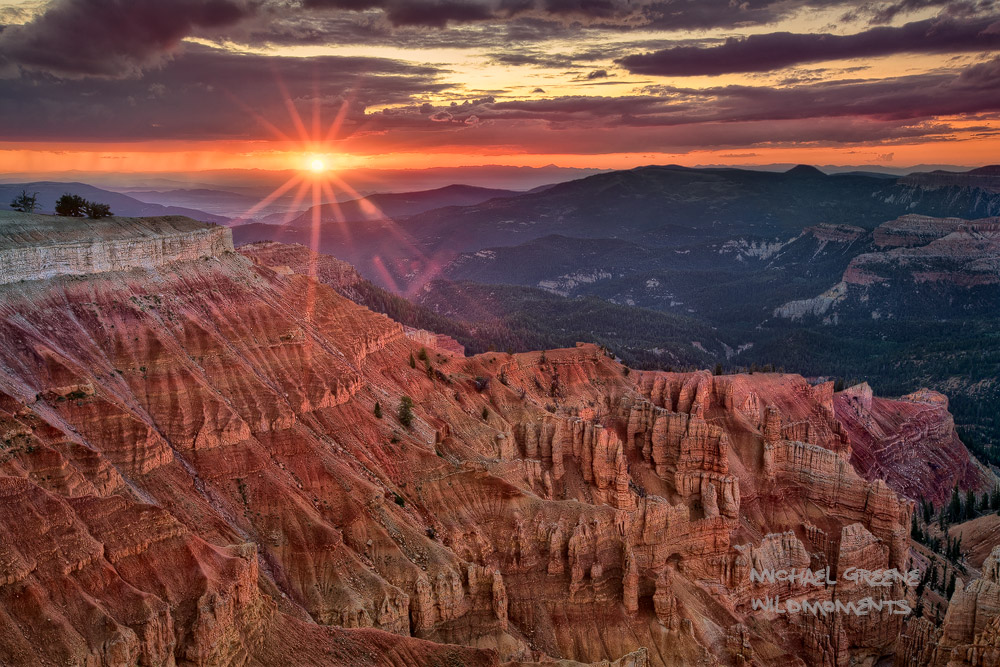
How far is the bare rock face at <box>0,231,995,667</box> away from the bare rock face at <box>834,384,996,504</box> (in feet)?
136

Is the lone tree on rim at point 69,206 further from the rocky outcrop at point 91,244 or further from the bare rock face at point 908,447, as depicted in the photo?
the bare rock face at point 908,447


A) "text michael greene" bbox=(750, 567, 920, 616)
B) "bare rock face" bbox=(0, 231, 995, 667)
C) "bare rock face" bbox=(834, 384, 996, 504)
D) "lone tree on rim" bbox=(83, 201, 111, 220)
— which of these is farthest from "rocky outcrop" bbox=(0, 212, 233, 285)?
"bare rock face" bbox=(834, 384, 996, 504)

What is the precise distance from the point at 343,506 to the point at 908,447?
349 ft

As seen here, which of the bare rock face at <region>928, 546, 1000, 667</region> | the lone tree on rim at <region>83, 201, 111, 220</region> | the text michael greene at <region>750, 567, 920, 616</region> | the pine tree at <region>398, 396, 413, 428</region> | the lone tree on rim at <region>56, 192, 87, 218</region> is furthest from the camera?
the text michael greene at <region>750, 567, 920, 616</region>

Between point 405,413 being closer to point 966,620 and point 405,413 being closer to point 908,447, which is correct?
point 966,620

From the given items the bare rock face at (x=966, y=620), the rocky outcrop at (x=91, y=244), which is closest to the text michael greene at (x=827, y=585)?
the bare rock face at (x=966, y=620)

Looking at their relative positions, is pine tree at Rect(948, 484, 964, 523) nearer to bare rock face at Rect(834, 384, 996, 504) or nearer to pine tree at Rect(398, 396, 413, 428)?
bare rock face at Rect(834, 384, 996, 504)

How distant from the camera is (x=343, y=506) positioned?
58656 millimetres

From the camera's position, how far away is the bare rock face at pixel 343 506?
39.6 metres

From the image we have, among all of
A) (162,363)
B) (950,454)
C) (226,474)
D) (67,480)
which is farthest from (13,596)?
(950,454)

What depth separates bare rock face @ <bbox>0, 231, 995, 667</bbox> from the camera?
130 feet

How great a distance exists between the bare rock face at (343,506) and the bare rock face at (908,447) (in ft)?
136

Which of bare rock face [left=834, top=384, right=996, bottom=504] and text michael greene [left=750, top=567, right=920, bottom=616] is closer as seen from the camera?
Result: text michael greene [left=750, top=567, right=920, bottom=616]

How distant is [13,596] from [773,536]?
63.3m
